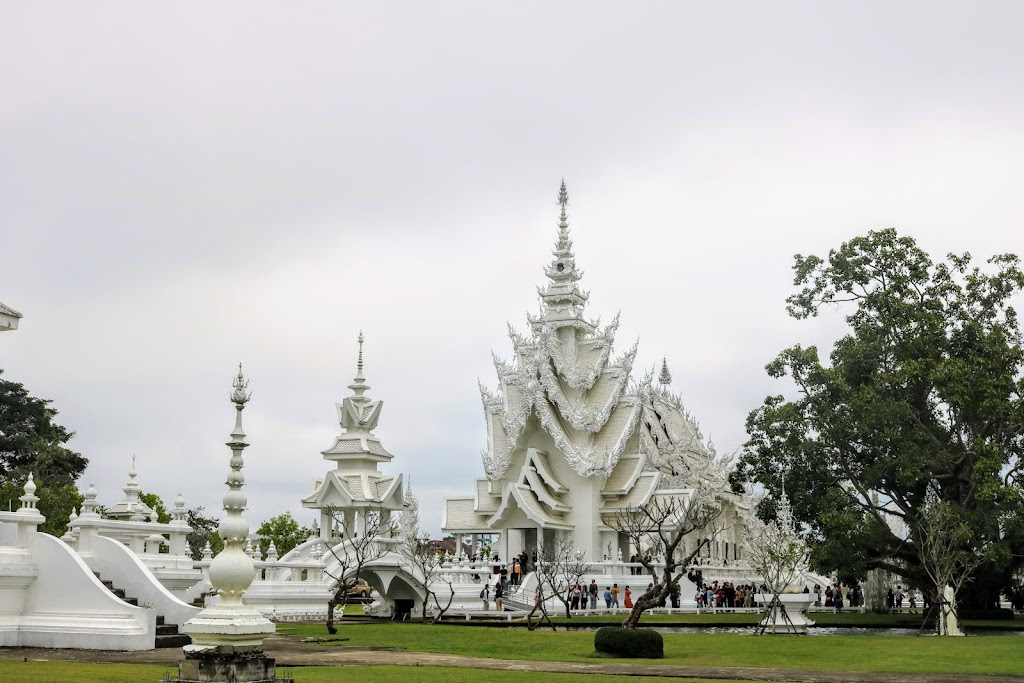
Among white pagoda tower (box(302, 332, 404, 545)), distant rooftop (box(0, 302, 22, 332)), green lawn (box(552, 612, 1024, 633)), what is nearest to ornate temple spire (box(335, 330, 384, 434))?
white pagoda tower (box(302, 332, 404, 545))

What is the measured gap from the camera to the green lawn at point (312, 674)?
13.6m

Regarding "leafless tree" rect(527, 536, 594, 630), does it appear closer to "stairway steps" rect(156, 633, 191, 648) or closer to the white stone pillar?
the white stone pillar

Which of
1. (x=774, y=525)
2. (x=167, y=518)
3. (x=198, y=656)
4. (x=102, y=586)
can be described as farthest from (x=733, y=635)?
(x=167, y=518)

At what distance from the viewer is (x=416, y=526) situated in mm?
49688

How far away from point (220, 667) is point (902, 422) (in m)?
30.7

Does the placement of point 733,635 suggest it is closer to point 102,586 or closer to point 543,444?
point 102,586

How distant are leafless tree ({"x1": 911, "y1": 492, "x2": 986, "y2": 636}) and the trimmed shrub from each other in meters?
11.9

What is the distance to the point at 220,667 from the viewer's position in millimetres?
10477

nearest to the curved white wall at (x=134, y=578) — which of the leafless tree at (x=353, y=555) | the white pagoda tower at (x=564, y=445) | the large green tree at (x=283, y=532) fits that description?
the leafless tree at (x=353, y=555)

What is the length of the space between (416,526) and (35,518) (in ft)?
102

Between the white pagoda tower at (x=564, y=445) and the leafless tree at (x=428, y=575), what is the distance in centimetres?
989

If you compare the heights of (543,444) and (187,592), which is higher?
(543,444)

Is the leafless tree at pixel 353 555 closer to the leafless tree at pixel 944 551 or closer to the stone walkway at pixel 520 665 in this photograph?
the stone walkway at pixel 520 665

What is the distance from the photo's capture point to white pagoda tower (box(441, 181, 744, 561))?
4969 cm
